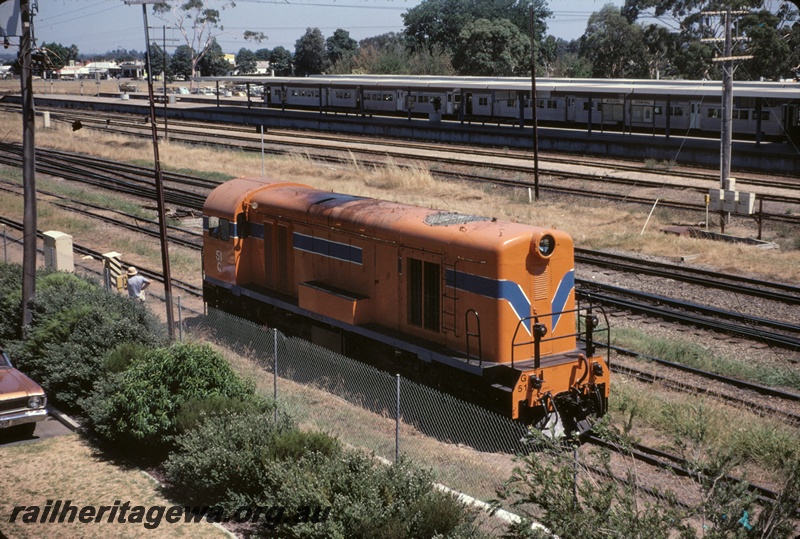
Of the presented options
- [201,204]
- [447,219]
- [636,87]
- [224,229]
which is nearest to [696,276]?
[447,219]

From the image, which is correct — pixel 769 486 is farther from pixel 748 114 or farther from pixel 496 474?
pixel 748 114

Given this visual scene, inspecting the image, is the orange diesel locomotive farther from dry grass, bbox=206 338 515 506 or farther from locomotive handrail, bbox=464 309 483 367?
dry grass, bbox=206 338 515 506

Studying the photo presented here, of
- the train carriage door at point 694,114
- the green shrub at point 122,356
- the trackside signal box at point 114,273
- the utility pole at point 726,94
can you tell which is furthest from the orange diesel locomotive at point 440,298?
the train carriage door at point 694,114

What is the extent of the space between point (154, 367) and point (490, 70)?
302ft

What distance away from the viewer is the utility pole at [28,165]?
1862 cm

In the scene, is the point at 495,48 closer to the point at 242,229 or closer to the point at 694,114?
the point at 694,114

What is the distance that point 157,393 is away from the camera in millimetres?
13820

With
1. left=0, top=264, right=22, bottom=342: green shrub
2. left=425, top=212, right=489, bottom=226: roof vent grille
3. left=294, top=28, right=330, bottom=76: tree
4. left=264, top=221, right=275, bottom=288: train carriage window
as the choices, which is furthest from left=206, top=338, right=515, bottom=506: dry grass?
left=294, top=28, right=330, bottom=76: tree

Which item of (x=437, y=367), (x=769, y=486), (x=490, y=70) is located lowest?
(x=769, y=486)

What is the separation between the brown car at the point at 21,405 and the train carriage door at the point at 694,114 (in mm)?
48520

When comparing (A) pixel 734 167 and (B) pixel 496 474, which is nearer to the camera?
(B) pixel 496 474

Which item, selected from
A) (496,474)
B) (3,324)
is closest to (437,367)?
(496,474)

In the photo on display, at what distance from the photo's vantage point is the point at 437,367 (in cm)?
1506

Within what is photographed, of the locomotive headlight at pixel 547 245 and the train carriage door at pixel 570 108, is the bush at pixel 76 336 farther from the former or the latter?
the train carriage door at pixel 570 108
